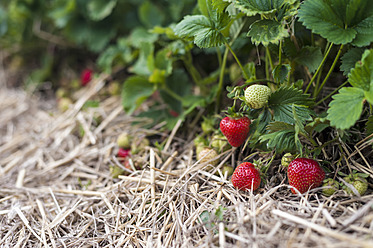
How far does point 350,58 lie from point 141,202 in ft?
3.20

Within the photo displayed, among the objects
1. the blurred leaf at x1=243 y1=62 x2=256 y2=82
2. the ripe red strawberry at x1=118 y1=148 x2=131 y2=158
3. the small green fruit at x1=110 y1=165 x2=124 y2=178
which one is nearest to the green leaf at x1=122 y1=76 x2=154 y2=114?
the ripe red strawberry at x1=118 y1=148 x2=131 y2=158

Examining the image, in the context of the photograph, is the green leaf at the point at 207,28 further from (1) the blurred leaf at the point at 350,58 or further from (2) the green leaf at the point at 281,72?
(1) the blurred leaf at the point at 350,58

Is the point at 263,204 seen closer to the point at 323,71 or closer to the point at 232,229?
the point at 232,229

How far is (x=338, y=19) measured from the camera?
105cm

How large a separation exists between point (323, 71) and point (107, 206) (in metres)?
1.10

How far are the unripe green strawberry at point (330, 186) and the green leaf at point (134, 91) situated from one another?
1.00 m

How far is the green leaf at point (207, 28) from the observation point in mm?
1173

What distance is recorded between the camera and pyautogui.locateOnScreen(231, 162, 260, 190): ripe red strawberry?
113cm

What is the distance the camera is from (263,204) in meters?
1.04

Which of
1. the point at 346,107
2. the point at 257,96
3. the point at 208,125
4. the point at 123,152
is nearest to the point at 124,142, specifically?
the point at 123,152

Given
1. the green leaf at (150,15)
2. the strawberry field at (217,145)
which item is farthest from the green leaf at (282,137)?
the green leaf at (150,15)

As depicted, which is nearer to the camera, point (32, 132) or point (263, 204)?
point (263, 204)

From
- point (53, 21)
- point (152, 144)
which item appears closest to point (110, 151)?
point (152, 144)

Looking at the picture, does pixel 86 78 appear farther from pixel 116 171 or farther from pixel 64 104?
pixel 116 171
